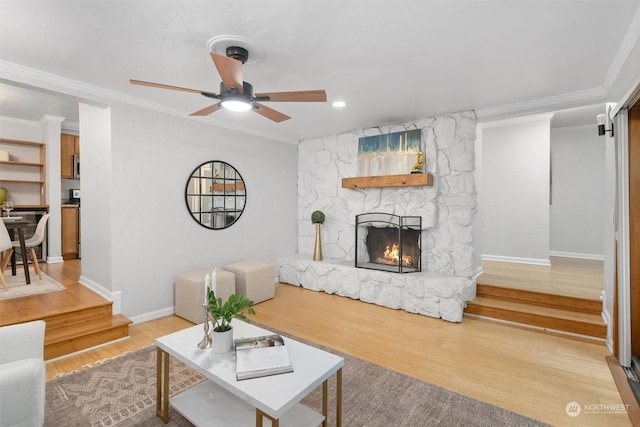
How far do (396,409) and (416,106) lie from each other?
3.04 meters

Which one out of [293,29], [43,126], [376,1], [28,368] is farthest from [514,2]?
[43,126]

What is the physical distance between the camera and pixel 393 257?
14.4ft

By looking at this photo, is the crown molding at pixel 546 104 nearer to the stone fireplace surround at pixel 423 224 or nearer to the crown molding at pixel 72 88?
the stone fireplace surround at pixel 423 224

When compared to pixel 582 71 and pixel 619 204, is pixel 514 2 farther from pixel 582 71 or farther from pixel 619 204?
pixel 619 204

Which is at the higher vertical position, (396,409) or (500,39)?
(500,39)

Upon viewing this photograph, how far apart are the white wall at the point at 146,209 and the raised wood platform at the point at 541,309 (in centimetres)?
337

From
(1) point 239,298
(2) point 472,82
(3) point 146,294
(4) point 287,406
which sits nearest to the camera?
(4) point 287,406

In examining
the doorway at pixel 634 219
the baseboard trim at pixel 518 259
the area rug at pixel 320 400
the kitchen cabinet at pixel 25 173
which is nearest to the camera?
the area rug at pixel 320 400

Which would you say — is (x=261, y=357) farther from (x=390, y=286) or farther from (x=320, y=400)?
(x=390, y=286)

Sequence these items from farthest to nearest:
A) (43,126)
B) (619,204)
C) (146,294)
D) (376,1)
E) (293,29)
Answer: (43,126)
(146,294)
(619,204)
(293,29)
(376,1)

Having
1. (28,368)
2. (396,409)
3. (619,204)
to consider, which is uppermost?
(619,204)

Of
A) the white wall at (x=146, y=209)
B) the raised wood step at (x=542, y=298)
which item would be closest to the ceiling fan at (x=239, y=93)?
the white wall at (x=146, y=209)

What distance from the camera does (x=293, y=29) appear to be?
1.99m

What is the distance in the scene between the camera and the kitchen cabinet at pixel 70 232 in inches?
212
